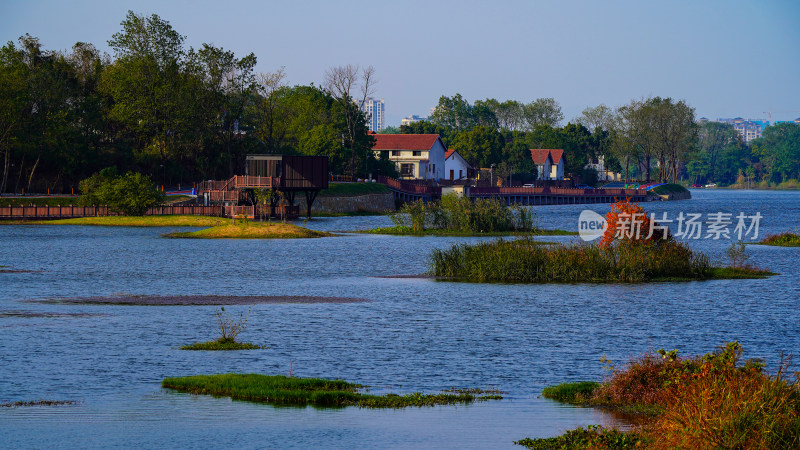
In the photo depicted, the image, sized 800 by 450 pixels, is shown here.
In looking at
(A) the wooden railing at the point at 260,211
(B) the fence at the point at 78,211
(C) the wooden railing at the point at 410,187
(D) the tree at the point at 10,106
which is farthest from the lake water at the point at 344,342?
(C) the wooden railing at the point at 410,187

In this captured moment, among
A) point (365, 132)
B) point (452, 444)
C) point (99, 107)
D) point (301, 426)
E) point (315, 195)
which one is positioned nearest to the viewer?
point (452, 444)

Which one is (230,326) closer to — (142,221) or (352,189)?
(142,221)

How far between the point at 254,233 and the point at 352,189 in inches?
1678

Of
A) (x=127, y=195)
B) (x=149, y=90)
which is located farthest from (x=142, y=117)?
(x=127, y=195)

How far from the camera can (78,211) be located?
99.3 meters

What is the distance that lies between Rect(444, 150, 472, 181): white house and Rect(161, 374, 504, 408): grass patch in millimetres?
146589

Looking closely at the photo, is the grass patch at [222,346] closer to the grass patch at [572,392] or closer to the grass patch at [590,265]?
the grass patch at [572,392]

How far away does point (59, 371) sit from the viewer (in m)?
22.6

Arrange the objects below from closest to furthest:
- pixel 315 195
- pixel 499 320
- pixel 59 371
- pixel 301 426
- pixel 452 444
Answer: pixel 452 444 < pixel 301 426 < pixel 59 371 < pixel 499 320 < pixel 315 195

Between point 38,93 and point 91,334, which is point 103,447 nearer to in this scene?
point 91,334

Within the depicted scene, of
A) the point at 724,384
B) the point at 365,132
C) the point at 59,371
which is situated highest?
the point at 365,132

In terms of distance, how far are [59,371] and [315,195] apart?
84.6 meters

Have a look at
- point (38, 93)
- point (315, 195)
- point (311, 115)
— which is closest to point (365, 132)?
point (311, 115)

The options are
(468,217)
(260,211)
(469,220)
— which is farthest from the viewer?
(260,211)
